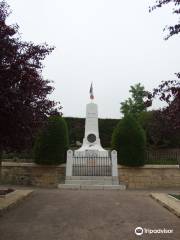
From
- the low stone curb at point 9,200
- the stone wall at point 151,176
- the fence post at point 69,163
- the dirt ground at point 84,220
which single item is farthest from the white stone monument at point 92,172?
the dirt ground at point 84,220

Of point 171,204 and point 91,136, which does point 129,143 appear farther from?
point 171,204

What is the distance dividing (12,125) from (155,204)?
553cm

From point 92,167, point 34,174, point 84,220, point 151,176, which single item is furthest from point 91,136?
point 84,220

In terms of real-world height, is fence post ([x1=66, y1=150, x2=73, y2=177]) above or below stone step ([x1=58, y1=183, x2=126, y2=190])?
above

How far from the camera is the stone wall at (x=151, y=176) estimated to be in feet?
67.1

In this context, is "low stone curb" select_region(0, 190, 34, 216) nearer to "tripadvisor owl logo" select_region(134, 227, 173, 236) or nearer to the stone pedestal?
"tripadvisor owl logo" select_region(134, 227, 173, 236)

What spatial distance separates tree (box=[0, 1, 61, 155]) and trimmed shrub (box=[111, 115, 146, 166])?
11757mm

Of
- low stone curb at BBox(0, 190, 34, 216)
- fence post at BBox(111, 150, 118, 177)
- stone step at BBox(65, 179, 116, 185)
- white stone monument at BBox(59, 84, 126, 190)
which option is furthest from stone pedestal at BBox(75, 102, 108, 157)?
low stone curb at BBox(0, 190, 34, 216)

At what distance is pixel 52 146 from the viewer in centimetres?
2083

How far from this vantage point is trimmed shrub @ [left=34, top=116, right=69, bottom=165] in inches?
812

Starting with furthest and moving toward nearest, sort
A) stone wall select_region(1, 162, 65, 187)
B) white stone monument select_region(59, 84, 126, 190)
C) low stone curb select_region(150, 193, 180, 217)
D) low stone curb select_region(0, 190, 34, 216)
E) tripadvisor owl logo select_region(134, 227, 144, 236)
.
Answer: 1. stone wall select_region(1, 162, 65, 187)
2. white stone monument select_region(59, 84, 126, 190)
3. low stone curb select_region(0, 190, 34, 216)
4. low stone curb select_region(150, 193, 180, 217)
5. tripadvisor owl logo select_region(134, 227, 144, 236)

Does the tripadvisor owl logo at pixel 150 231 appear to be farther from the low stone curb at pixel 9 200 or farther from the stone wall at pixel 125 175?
the stone wall at pixel 125 175

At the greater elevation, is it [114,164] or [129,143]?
[129,143]

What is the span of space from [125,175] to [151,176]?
4.62 feet
